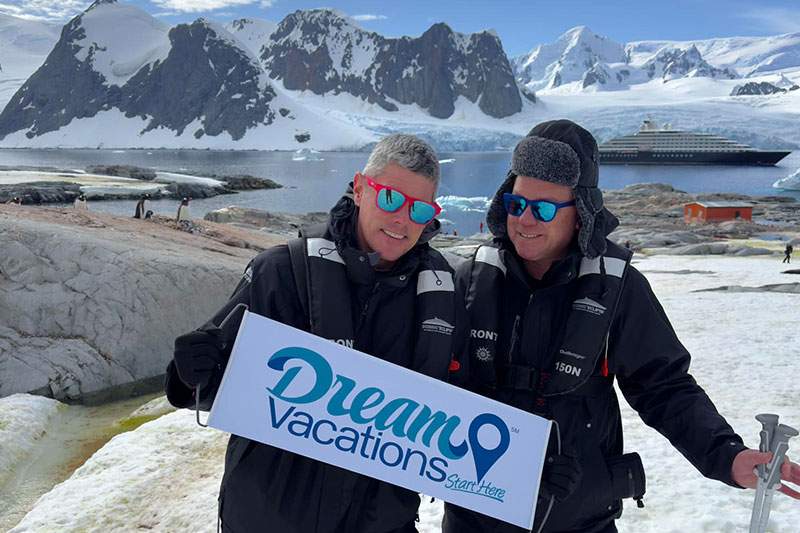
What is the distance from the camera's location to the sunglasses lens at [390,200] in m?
2.75

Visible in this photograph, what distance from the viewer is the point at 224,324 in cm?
273

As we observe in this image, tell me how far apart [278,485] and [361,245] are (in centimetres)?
114

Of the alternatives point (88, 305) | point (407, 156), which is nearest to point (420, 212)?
point (407, 156)

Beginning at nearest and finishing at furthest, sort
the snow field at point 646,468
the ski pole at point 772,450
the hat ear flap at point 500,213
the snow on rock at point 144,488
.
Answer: the ski pole at point 772,450
the hat ear flap at point 500,213
the snow field at point 646,468
the snow on rock at point 144,488

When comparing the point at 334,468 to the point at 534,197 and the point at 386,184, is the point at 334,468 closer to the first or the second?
the point at 386,184

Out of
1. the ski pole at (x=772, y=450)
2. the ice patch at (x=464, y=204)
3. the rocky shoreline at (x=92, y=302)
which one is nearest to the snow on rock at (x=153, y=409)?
the rocky shoreline at (x=92, y=302)

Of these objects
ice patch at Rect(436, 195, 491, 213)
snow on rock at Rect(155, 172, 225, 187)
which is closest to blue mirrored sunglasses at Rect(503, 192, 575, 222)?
ice patch at Rect(436, 195, 491, 213)

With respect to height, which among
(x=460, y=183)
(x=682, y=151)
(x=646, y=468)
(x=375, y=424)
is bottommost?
(x=460, y=183)

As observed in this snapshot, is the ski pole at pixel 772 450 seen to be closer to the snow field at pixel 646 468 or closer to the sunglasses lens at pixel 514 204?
the sunglasses lens at pixel 514 204

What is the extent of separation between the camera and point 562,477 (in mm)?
2727

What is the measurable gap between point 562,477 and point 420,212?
4.46 feet

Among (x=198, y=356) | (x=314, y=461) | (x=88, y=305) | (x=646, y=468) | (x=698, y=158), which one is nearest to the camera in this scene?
(x=198, y=356)

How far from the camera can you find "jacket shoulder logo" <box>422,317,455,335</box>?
9.00 ft

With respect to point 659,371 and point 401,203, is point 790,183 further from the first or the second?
point 401,203
